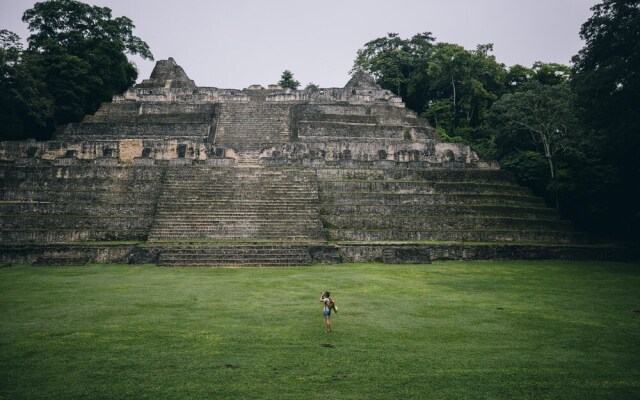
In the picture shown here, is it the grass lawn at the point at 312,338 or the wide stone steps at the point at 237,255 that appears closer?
the grass lawn at the point at 312,338

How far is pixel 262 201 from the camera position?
1972 centimetres

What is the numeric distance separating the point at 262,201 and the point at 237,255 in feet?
14.6

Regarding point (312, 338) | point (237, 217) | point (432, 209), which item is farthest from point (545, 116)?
point (312, 338)

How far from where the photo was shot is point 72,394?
5387mm

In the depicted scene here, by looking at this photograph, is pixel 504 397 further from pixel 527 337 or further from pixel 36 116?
pixel 36 116

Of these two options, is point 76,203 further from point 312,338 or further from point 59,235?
point 312,338

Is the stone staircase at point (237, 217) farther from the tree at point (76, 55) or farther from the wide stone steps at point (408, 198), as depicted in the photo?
the tree at point (76, 55)

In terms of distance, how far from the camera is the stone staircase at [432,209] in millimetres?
19047

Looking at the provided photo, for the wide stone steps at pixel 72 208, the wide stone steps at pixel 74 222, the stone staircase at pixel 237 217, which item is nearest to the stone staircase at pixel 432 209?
the stone staircase at pixel 237 217

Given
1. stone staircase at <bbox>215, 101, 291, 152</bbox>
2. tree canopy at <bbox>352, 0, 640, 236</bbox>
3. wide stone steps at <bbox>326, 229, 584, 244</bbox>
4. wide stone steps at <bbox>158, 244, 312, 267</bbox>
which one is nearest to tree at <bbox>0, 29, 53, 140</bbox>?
stone staircase at <bbox>215, 101, 291, 152</bbox>

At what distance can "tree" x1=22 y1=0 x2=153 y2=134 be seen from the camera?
96.8ft

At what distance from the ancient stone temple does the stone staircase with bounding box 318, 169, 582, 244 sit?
5 centimetres

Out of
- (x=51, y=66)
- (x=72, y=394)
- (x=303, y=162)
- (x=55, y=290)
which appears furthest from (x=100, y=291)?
(x=51, y=66)

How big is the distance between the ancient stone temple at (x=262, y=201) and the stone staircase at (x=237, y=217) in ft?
0.19
